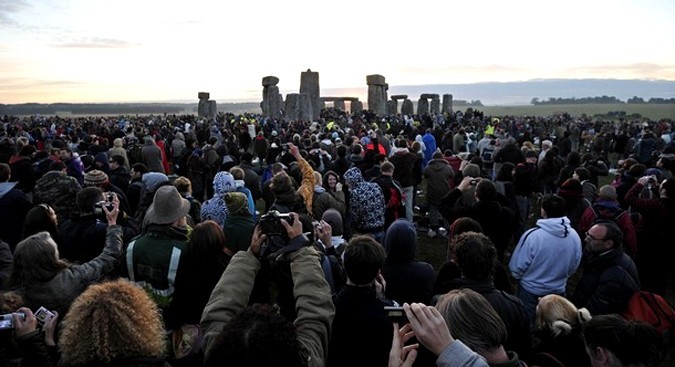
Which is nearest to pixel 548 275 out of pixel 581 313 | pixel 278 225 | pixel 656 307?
pixel 656 307

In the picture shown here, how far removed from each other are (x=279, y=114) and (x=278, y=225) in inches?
1211

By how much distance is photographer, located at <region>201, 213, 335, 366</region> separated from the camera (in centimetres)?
179

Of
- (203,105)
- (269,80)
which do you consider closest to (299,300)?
(269,80)

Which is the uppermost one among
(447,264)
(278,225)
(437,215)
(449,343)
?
(278,225)

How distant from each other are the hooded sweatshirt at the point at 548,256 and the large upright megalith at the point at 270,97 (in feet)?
94.4

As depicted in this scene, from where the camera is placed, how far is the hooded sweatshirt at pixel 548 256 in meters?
4.63

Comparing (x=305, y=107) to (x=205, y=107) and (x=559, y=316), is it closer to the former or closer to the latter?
(x=205, y=107)

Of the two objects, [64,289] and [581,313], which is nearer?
[581,313]

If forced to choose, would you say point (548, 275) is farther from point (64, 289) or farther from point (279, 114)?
point (279, 114)

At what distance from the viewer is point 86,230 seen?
422 centimetres

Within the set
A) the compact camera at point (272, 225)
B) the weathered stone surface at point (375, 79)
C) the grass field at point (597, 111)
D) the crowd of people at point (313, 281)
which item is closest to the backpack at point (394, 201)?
the crowd of people at point (313, 281)

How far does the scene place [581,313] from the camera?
114 inches

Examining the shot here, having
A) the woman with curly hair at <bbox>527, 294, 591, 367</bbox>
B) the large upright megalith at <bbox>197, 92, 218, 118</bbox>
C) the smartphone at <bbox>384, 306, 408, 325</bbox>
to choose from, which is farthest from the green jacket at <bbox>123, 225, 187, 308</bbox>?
the large upright megalith at <bbox>197, 92, 218, 118</bbox>

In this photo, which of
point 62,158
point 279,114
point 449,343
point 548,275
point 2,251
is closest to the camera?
point 449,343
